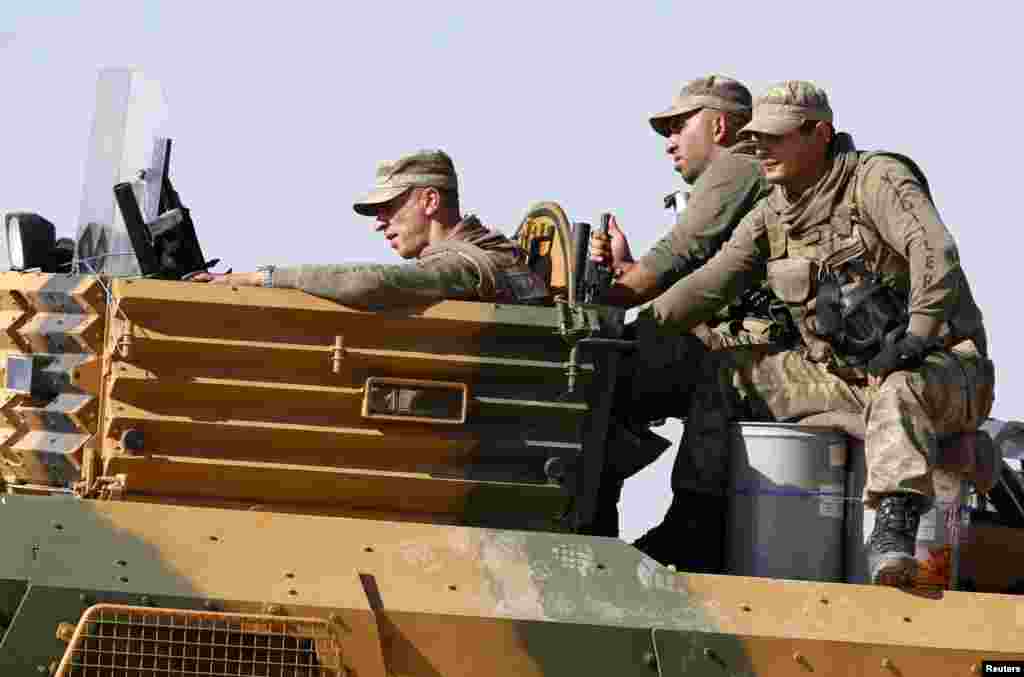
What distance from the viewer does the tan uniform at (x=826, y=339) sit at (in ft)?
24.6

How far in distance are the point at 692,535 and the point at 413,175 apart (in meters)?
1.81

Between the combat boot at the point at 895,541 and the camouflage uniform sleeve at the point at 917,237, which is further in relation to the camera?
the camouflage uniform sleeve at the point at 917,237

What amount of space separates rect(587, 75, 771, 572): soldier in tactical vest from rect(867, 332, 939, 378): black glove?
3.26 feet

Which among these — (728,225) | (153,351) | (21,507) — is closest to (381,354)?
(153,351)

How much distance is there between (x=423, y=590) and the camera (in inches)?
270

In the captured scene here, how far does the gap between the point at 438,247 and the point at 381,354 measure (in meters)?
0.73

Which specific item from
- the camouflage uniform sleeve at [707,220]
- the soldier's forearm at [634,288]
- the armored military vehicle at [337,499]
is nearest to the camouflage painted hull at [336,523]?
the armored military vehicle at [337,499]

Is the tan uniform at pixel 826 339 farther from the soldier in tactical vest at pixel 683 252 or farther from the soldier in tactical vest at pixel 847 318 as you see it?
the soldier in tactical vest at pixel 683 252

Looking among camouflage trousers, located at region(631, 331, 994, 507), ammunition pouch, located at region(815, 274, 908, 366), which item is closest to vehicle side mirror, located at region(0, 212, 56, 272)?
camouflage trousers, located at region(631, 331, 994, 507)

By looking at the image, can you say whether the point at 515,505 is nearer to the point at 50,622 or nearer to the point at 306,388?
the point at 306,388

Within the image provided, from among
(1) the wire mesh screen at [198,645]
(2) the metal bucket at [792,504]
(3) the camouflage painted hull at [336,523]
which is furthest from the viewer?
(2) the metal bucket at [792,504]

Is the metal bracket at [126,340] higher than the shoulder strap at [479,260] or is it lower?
lower

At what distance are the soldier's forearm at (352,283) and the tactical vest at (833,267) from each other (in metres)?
1.51

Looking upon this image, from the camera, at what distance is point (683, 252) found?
29.2 feet
